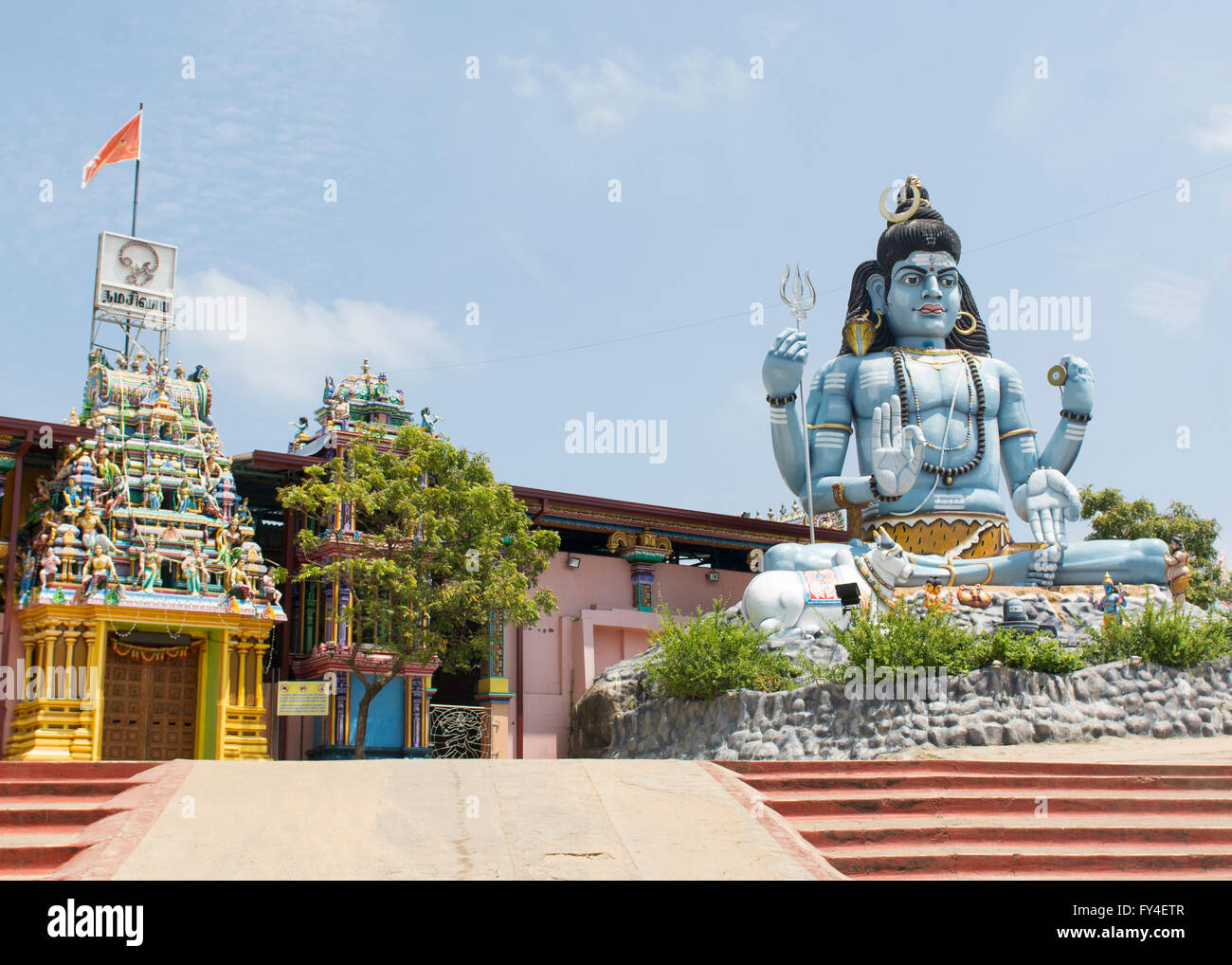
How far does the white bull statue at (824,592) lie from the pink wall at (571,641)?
235 inches

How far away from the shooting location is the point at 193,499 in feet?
64.6

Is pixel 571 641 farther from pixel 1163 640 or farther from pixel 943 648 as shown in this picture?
pixel 1163 640

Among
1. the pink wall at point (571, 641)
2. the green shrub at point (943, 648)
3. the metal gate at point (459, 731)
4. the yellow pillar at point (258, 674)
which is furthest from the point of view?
the pink wall at point (571, 641)

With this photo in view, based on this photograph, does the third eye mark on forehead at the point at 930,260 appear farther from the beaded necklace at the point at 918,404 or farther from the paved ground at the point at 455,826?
the paved ground at the point at 455,826

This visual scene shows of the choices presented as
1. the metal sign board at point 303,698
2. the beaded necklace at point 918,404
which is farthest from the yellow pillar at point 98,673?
the beaded necklace at point 918,404

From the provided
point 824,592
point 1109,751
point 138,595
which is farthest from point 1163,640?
point 138,595

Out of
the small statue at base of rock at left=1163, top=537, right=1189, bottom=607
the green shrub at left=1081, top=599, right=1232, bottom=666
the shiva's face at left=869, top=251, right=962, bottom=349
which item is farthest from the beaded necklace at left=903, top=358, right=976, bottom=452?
the green shrub at left=1081, top=599, right=1232, bottom=666

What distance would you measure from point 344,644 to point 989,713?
992cm

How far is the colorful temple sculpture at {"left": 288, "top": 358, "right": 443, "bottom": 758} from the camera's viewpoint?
20.3m

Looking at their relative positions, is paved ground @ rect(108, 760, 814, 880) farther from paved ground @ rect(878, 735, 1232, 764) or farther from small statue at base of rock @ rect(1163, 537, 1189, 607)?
small statue at base of rock @ rect(1163, 537, 1189, 607)

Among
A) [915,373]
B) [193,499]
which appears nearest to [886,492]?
[915,373]

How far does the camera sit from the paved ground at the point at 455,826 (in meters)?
8.39

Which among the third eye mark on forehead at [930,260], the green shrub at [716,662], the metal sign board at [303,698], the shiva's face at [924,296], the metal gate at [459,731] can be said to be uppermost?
the third eye mark on forehead at [930,260]

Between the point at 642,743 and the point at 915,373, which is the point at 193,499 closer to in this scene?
the point at 642,743
